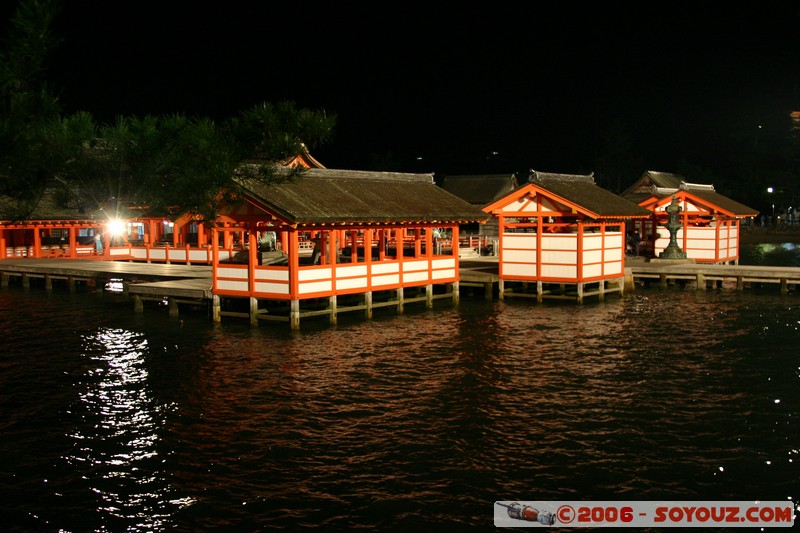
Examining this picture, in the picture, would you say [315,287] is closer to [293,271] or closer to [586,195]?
[293,271]

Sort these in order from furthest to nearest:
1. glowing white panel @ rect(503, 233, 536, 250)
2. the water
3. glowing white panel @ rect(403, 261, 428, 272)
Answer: glowing white panel @ rect(503, 233, 536, 250), glowing white panel @ rect(403, 261, 428, 272), the water

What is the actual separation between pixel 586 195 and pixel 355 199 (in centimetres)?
1240

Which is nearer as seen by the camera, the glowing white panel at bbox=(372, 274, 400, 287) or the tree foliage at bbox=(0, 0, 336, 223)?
the tree foliage at bbox=(0, 0, 336, 223)

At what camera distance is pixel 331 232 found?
28.0 m

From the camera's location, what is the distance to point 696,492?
1235 centimetres

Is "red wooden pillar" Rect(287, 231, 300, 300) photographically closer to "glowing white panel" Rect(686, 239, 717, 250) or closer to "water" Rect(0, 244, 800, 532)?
"water" Rect(0, 244, 800, 532)

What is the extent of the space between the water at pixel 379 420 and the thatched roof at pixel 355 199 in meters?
4.18

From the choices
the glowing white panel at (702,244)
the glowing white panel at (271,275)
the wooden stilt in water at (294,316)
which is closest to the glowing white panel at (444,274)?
the wooden stilt in water at (294,316)

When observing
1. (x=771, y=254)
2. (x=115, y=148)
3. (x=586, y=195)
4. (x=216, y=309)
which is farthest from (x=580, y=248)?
(x=771, y=254)

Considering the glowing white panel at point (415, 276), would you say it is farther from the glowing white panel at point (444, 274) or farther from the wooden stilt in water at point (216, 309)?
the wooden stilt in water at point (216, 309)

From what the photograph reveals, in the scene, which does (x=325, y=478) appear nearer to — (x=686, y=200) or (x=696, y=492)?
(x=696, y=492)

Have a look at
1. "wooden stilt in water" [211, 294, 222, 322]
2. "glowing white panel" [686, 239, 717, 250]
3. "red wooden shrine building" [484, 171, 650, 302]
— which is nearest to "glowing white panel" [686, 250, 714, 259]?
"glowing white panel" [686, 239, 717, 250]

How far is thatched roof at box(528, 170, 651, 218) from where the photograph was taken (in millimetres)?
33719

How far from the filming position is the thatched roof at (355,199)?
26547 mm
